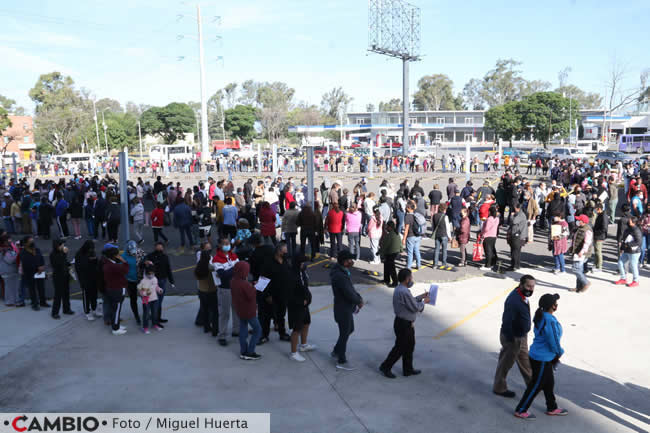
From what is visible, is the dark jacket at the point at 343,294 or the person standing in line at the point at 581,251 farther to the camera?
the person standing in line at the point at 581,251

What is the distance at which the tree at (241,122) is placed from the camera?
3602 inches

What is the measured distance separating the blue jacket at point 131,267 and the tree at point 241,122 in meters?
85.2

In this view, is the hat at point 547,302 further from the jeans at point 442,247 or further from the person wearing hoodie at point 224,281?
the jeans at point 442,247

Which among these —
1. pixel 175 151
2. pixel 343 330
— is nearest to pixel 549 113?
pixel 175 151

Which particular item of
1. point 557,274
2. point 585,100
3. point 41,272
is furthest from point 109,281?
point 585,100

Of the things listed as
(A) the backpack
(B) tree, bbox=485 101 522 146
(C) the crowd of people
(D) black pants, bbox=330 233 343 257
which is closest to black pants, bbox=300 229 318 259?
(C) the crowd of people

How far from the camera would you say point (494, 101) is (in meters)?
111

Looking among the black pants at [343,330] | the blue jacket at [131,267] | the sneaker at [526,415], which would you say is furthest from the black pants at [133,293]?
the sneaker at [526,415]

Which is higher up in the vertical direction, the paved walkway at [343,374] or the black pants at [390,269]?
the black pants at [390,269]

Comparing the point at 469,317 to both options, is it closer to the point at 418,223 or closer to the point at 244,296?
the point at 418,223

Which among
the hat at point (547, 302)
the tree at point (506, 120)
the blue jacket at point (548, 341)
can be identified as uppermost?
the tree at point (506, 120)

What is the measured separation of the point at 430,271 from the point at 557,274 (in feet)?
9.54

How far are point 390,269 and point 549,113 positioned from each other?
69704mm

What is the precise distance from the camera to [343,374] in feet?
22.5
